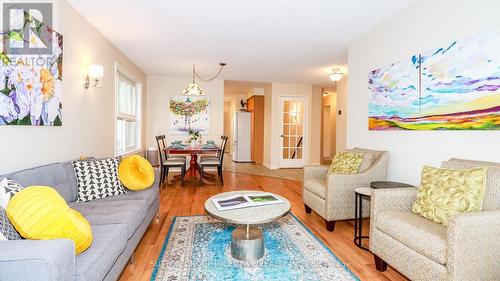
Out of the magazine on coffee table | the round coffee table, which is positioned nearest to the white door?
the magazine on coffee table

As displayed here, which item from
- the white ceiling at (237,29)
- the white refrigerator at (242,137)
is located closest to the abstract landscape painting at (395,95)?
the white ceiling at (237,29)

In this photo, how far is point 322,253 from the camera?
7.29 feet

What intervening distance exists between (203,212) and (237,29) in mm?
2401

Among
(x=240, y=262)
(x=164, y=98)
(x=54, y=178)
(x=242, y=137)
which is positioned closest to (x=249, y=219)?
(x=240, y=262)

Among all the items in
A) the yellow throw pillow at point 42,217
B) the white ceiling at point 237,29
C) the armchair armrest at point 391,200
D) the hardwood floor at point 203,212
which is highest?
the white ceiling at point 237,29

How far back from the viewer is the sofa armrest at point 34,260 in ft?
3.09

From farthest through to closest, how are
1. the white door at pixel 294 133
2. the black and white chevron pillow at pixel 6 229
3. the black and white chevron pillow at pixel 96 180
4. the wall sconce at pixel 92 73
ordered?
the white door at pixel 294 133, the wall sconce at pixel 92 73, the black and white chevron pillow at pixel 96 180, the black and white chevron pillow at pixel 6 229

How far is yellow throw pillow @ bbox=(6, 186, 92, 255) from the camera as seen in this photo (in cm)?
114

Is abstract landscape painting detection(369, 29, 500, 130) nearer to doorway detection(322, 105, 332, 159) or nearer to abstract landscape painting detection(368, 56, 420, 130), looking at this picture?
abstract landscape painting detection(368, 56, 420, 130)

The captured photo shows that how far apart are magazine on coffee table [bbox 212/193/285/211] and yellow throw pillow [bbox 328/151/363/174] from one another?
3.40 ft

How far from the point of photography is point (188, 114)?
20.6ft

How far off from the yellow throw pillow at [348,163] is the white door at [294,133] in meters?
3.96

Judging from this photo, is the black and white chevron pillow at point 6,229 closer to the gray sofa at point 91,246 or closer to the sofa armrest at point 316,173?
the gray sofa at point 91,246

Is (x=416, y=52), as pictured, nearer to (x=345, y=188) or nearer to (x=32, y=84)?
(x=345, y=188)
